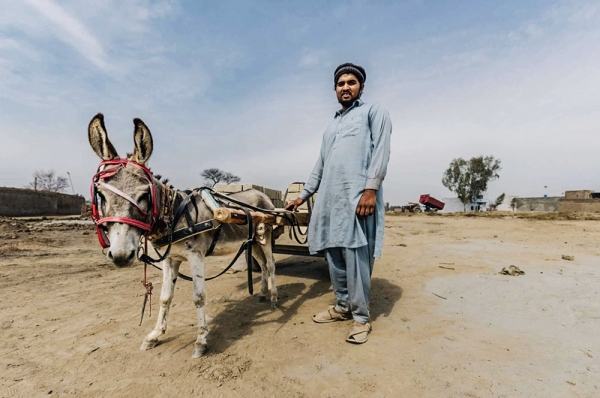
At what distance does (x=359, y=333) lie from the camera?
8.64ft

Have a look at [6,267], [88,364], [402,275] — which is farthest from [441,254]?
[6,267]

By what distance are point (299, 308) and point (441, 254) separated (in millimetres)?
4828

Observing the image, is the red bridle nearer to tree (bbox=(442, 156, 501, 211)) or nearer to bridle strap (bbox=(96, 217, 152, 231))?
bridle strap (bbox=(96, 217, 152, 231))

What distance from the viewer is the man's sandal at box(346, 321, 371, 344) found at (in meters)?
2.59

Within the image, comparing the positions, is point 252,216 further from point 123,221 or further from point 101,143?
point 101,143

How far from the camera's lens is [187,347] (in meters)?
2.65

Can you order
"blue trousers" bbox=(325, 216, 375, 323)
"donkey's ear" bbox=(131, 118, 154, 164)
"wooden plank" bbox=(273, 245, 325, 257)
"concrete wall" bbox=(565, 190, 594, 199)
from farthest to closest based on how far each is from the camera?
1. "concrete wall" bbox=(565, 190, 594, 199)
2. "wooden plank" bbox=(273, 245, 325, 257)
3. "blue trousers" bbox=(325, 216, 375, 323)
4. "donkey's ear" bbox=(131, 118, 154, 164)

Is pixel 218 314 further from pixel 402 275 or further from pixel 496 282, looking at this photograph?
pixel 496 282

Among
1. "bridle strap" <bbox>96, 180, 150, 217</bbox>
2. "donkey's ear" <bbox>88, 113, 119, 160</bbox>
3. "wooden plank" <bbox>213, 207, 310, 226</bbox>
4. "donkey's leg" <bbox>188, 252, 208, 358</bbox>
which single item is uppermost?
"donkey's ear" <bbox>88, 113, 119, 160</bbox>

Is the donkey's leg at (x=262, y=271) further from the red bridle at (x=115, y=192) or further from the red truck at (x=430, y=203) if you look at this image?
the red truck at (x=430, y=203)

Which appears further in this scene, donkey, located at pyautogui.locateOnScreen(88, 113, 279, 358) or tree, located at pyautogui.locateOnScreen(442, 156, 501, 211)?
tree, located at pyautogui.locateOnScreen(442, 156, 501, 211)

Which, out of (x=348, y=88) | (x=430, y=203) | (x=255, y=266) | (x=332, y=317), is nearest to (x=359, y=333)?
(x=332, y=317)

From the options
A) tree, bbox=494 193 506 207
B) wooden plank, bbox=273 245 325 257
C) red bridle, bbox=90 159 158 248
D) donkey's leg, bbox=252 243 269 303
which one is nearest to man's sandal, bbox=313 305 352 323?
donkey's leg, bbox=252 243 269 303

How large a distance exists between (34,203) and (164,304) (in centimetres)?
3066
